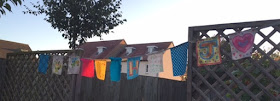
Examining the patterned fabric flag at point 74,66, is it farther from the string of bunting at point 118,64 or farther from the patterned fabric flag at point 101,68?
the patterned fabric flag at point 101,68

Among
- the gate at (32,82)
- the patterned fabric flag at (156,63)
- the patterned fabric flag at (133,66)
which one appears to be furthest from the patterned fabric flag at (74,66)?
the patterned fabric flag at (156,63)

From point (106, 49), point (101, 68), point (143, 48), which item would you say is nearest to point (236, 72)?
point (101, 68)

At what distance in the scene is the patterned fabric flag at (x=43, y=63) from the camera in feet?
17.4

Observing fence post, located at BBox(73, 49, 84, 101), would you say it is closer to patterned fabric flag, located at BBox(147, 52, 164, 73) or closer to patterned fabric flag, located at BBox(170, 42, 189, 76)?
patterned fabric flag, located at BBox(147, 52, 164, 73)

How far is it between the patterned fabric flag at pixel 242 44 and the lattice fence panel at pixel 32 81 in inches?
124

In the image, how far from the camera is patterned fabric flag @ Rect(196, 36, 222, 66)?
9.84 feet

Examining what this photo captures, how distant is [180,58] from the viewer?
3.46 metres

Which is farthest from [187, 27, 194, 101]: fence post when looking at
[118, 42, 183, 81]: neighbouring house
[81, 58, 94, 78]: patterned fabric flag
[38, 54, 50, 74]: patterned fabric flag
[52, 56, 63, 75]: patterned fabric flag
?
[118, 42, 183, 81]: neighbouring house

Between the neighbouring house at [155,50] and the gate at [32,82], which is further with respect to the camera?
the neighbouring house at [155,50]

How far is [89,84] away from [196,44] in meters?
3.56

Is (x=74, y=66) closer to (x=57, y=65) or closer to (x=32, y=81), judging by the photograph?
(x=57, y=65)

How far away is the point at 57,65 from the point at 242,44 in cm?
367

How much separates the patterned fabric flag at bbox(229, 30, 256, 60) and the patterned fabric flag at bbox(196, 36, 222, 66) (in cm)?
18

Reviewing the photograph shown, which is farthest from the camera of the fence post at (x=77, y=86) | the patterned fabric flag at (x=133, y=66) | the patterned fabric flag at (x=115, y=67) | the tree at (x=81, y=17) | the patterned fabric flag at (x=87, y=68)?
the tree at (x=81, y=17)
